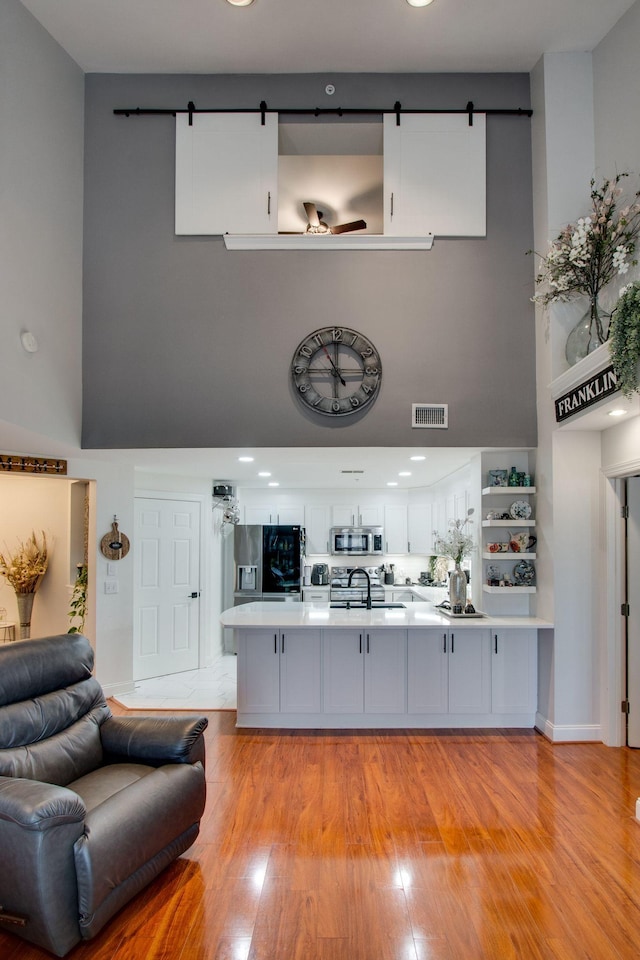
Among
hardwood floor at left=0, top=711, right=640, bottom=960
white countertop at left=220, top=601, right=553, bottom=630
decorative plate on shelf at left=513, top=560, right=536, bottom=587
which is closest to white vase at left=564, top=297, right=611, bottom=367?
decorative plate on shelf at left=513, top=560, right=536, bottom=587

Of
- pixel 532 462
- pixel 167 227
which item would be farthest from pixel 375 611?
pixel 167 227

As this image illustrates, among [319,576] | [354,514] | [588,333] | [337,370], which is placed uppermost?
[588,333]

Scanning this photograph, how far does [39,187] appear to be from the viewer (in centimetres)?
399

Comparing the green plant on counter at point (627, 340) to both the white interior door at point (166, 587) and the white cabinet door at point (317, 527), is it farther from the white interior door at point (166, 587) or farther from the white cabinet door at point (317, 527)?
the white cabinet door at point (317, 527)

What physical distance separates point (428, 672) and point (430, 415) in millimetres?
2024

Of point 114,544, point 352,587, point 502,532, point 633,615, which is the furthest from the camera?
point 352,587

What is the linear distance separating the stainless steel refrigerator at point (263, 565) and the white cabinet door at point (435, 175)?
4.55 m

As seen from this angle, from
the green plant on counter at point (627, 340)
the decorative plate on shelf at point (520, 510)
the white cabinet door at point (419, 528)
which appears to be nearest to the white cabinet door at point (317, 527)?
the white cabinet door at point (419, 528)

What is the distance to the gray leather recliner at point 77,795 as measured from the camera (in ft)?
6.84

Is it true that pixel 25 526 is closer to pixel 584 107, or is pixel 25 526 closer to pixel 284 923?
pixel 284 923

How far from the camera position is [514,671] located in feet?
14.9

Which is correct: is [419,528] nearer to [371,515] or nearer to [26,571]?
[371,515]

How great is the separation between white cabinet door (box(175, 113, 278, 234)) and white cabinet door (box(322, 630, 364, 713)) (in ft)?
10.8

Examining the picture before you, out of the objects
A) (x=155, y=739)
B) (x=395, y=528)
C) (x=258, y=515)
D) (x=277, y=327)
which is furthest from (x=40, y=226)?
(x=395, y=528)
